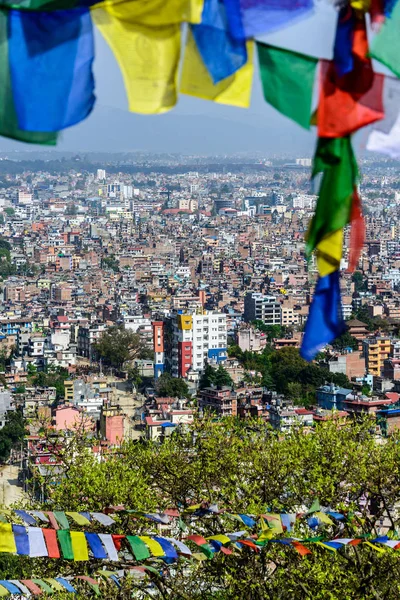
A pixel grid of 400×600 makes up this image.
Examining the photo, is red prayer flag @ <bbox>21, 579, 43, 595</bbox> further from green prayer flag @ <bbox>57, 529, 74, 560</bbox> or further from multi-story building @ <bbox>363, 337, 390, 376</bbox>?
multi-story building @ <bbox>363, 337, 390, 376</bbox>

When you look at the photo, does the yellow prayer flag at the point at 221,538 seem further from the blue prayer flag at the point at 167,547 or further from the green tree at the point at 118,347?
the green tree at the point at 118,347

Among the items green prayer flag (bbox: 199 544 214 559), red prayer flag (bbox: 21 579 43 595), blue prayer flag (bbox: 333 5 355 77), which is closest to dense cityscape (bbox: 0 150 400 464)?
blue prayer flag (bbox: 333 5 355 77)

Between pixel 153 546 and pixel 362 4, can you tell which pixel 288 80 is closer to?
pixel 362 4

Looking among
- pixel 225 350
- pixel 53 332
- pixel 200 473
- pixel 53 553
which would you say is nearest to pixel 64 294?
pixel 53 332

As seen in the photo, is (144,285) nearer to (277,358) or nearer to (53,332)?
(53,332)

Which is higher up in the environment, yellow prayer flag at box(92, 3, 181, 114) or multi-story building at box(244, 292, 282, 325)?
yellow prayer flag at box(92, 3, 181, 114)

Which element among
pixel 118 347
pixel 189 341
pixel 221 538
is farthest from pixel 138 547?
pixel 118 347

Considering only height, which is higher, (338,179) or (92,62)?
(92,62)
